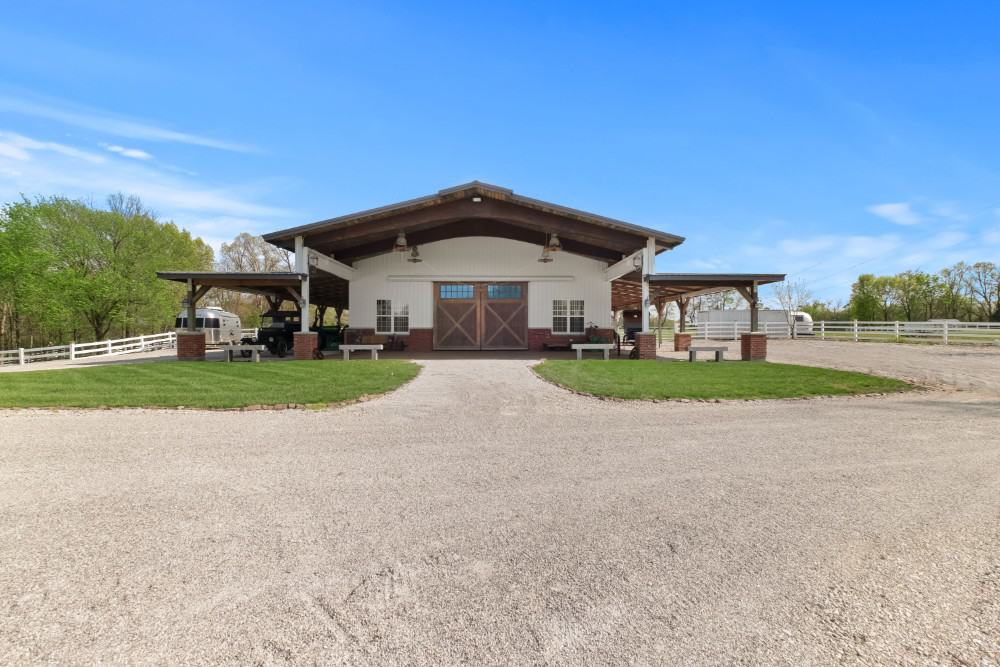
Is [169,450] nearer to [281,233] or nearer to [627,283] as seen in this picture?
[281,233]

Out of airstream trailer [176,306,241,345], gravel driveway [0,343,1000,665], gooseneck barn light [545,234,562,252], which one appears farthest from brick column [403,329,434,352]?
airstream trailer [176,306,241,345]

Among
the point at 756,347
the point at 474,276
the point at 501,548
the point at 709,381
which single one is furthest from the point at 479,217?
the point at 501,548

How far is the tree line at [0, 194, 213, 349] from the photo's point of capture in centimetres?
2814

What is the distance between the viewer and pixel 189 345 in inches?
617

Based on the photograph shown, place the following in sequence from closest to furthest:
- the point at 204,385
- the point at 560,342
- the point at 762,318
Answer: the point at 204,385 → the point at 560,342 → the point at 762,318

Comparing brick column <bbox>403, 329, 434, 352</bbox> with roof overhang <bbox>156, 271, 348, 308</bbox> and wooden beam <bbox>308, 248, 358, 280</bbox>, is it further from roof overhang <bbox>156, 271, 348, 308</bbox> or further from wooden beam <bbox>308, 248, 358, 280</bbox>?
roof overhang <bbox>156, 271, 348, 308</bbox>

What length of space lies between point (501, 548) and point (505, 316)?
16667mm

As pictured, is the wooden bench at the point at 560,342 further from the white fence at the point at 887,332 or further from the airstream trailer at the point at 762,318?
the airstream trailer at the point at 762,318

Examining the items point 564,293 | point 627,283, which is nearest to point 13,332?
point 564,293

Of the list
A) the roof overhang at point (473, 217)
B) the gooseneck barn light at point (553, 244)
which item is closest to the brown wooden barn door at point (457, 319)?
the roof overhang at point (473, 217)

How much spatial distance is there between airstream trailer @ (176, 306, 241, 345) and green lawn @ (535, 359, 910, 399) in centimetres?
2267

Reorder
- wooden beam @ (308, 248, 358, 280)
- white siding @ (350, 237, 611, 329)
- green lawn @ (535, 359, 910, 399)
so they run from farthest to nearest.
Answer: white siding @ (350, 237, 611, 329) → wooden beam @ (308, 248, 358, 280) → green lawn @ (535, 359, 910, 399)

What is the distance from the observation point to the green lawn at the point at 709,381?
877cm

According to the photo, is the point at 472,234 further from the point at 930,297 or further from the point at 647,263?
the point at 930,297
